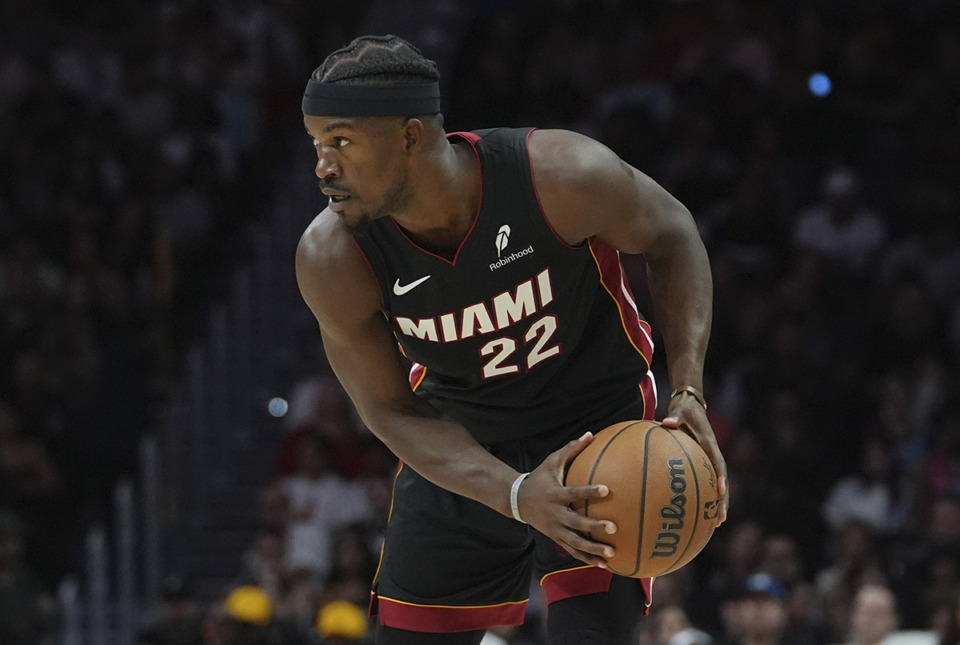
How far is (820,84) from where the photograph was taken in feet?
36.2

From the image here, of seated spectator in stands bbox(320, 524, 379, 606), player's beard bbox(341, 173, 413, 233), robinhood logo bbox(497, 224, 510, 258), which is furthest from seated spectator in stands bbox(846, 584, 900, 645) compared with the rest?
player's beard bbox(341, 173, 413, 233)

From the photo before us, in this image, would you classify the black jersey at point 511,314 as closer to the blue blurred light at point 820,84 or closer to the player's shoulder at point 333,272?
the player's shoulder at point 333,272

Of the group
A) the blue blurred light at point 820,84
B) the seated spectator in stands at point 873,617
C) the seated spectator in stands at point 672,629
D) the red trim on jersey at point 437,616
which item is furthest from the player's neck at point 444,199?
the blue blurred light at point 820,84

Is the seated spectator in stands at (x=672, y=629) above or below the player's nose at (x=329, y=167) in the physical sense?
below

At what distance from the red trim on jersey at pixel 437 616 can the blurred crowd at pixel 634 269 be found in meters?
3.45

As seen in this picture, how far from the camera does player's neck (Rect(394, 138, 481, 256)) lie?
4.11m

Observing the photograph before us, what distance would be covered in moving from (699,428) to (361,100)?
122 cm

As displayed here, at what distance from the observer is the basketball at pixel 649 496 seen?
12.8 ft

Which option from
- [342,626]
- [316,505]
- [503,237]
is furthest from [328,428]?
[503,237]

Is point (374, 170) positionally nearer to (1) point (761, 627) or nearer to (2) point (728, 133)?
(1) point (761, 627)

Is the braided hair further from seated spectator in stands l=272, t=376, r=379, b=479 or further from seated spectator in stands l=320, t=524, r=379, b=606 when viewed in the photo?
seated spectator in stands l=272, t=376, r=379, b=479

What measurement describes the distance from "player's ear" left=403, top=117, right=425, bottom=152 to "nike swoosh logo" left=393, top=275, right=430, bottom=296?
0.38 metres

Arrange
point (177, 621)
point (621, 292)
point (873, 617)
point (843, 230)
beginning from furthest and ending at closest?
point (843, 230), point (177, 621), point (873, 617), point (621, 292)

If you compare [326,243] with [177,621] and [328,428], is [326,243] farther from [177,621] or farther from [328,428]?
[328,428]
